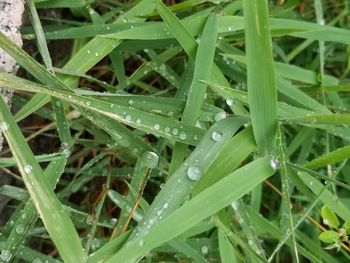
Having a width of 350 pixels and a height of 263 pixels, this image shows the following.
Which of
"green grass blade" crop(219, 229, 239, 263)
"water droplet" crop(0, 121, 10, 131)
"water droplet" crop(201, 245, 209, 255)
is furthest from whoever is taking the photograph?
"water droplet" crop(201, 245, 209, 255)

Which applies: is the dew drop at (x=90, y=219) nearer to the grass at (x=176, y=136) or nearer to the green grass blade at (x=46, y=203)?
the grass at (x=176, y=136)

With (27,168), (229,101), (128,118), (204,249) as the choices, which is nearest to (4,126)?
(27,168)

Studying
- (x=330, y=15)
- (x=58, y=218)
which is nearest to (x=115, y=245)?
(x=58, y=218)

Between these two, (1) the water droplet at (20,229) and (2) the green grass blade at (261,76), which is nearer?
(2) the green grass blade at (261,76)

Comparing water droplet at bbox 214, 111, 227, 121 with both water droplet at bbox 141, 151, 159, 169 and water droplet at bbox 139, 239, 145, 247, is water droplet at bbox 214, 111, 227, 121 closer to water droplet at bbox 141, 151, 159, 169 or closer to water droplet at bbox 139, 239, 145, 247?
water droplet at bbox 141, 151, 159, 169

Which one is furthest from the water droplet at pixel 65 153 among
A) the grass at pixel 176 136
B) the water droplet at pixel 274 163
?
the water droplet at pixel 274 163

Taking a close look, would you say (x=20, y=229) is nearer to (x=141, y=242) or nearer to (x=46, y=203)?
(x=46, y=203)

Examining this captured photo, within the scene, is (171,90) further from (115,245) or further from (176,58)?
(115,245)

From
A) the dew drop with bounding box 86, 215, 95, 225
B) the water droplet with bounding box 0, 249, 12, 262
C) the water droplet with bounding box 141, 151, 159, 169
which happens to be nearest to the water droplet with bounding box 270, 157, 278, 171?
the water droplet with bounding box 141, 151, 159, 169
